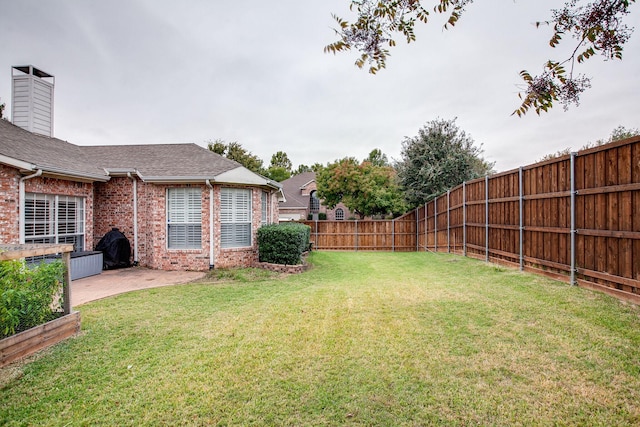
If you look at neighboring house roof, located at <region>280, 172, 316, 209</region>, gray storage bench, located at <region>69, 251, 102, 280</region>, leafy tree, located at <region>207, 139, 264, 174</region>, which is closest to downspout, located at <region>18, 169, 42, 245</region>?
gray storage bench, located at <region>69, 251, 102, 280</region>

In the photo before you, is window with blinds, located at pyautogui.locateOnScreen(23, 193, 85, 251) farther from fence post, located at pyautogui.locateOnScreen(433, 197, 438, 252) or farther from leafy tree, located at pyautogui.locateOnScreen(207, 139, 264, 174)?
leafy tree, located at pyautogui.locateOnScreen(207, 139, 264, 174)

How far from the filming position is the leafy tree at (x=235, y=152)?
28719 mm

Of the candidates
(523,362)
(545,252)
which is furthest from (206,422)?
(545,252)

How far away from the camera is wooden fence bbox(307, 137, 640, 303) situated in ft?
15.7

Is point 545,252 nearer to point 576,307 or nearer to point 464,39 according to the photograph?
point 576,307

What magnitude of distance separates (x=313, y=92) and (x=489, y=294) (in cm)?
1099

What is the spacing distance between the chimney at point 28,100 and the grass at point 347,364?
29.3ft

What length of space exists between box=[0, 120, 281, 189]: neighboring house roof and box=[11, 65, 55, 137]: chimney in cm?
55

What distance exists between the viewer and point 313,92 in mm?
14000

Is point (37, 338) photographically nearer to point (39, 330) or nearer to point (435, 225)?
point (39, 330)

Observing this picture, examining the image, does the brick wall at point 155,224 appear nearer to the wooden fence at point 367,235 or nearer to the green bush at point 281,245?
the green bush at point 281,245

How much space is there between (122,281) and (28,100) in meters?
7.71

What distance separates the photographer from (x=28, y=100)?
10.9 m

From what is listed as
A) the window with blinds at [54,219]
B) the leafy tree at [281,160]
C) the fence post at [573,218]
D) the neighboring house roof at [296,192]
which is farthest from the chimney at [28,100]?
the leafy tree at [281,160]
